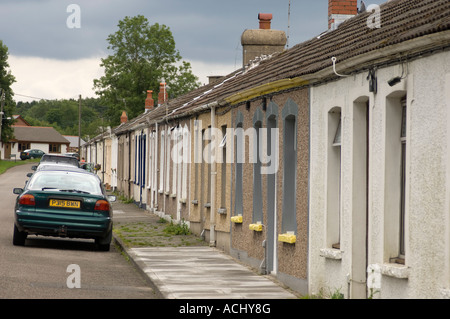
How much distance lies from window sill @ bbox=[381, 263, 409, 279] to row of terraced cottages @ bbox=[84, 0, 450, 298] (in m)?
0.02

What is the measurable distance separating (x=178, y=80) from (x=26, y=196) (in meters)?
65.1

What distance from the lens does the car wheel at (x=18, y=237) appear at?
16777mm

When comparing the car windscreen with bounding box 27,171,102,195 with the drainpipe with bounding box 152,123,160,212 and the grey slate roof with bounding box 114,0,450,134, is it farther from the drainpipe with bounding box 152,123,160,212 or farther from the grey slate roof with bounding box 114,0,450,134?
the drainpipe with bounding box 152,123,160,212

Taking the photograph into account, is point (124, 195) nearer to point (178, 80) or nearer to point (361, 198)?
point (361, 198)

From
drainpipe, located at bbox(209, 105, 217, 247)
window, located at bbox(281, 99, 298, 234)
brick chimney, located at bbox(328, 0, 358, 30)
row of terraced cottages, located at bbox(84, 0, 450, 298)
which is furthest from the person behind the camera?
drainpipe, located at bbox(209, 105, 217, 247)

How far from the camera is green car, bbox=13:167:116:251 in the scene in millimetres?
16500

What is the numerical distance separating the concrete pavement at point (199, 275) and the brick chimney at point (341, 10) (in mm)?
5495

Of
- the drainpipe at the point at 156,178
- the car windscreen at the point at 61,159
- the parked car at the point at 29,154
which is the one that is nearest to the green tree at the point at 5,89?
the parked car at the point at 29,154

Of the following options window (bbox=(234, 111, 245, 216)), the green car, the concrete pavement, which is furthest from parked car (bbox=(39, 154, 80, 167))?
window (bbox=(234, 111, 245, 216))

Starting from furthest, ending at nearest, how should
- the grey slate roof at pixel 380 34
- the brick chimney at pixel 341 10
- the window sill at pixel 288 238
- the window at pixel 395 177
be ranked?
the brick chimney at pixel 341 10
the window sill at pixel 288 238
the window at pixel 395 177
the grey slate roof at pixel 380 34

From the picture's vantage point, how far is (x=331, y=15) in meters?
18.1

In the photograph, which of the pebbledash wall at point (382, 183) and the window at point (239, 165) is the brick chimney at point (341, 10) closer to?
the window at point (239, 165)

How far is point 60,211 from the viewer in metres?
16.6

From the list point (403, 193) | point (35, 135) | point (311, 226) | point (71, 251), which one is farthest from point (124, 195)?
point (35, 135)
